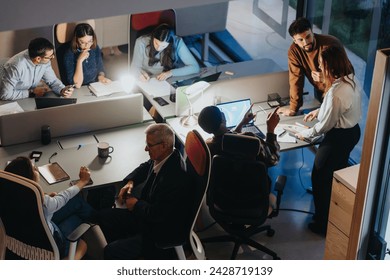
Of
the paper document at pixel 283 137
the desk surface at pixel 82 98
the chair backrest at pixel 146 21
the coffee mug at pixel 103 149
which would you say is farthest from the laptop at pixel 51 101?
the paper document at pixel 283 137

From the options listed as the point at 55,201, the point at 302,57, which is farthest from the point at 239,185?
the point at 302,57

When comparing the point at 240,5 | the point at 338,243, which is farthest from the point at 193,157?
the point at 240,5

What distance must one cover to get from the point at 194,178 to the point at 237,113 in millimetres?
1315

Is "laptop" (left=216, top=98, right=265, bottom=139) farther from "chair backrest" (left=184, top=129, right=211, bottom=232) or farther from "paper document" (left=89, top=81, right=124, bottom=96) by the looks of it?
"chair backrest" (left=184, top=129, right=211, bottom=232)

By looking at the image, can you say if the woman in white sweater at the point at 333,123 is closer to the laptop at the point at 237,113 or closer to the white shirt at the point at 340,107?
the white shirt at the point at 340,107

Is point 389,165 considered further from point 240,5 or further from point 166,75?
point 240,5

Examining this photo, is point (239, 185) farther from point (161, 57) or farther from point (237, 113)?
point (161, 57)

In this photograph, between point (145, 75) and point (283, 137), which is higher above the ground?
point (145, 75)

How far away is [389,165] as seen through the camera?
2.65 metres

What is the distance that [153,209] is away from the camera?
148 inches

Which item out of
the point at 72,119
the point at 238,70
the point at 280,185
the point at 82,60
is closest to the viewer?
the point at 280,185

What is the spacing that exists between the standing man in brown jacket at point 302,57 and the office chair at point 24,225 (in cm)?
207

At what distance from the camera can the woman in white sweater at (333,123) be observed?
4.34 meters

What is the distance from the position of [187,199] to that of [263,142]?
781mm
